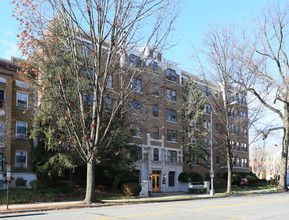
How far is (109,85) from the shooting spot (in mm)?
33906

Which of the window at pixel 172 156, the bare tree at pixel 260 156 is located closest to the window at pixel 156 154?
the window at pixel 172 156

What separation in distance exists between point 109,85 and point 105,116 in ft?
27.7

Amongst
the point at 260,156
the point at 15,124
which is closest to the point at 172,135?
the point at 15,124

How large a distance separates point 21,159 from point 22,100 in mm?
4868

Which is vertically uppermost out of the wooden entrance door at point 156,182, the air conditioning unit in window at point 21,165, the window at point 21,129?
the window at point 21,129

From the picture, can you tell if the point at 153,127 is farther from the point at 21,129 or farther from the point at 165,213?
the point at 165,213

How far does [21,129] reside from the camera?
26.8m

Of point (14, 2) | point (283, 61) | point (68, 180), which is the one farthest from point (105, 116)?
point (283, 61)

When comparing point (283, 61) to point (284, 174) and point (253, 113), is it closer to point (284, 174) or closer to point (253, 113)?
point (253, 113)

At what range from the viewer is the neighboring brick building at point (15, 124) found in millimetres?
24797

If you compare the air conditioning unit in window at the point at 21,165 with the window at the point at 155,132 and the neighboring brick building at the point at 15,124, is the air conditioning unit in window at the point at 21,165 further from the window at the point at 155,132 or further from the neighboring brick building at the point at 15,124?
the window at the point at 155,132

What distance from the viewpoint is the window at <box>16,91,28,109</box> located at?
1049 inches

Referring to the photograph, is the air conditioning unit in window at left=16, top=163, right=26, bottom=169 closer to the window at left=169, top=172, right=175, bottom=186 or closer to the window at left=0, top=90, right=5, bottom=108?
the window at left=0, top=90, right=5, bottom=108

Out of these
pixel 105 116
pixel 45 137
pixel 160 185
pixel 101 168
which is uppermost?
pixel 105 116
